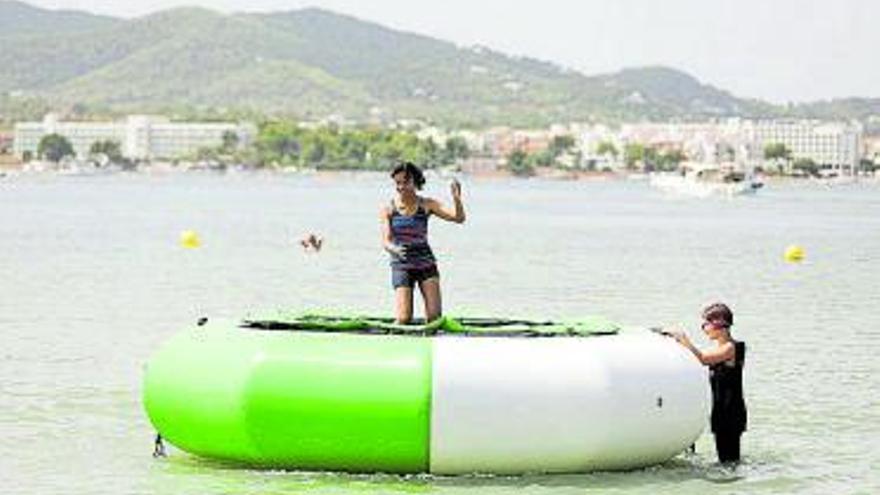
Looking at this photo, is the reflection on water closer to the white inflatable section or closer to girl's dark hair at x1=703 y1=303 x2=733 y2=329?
the white inflatable section

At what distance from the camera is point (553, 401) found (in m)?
14.0

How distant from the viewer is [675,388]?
47.2 feet

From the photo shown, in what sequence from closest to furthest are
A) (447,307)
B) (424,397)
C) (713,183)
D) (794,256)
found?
(424,397), (447,307), (794,256), (713,183)

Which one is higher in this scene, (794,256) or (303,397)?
(303,397)

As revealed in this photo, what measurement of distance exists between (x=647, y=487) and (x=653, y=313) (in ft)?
63.4

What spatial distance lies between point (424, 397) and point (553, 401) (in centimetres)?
83

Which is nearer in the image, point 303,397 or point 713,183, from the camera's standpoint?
point 303,397

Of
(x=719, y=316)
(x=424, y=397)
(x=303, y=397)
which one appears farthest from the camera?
(x=719, y=316)

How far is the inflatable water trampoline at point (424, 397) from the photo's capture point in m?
13.9

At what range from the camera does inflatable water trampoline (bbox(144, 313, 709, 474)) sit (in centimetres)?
1388

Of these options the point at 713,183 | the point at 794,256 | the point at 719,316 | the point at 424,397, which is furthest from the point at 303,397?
the point at 713,183

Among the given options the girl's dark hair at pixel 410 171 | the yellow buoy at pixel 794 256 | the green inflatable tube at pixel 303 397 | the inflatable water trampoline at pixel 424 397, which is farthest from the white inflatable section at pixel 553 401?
the yellow buoy at pixel 794 256

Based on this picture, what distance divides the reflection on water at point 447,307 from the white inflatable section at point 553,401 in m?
0.23

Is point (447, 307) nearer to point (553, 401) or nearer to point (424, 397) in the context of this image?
point (553, 401)
